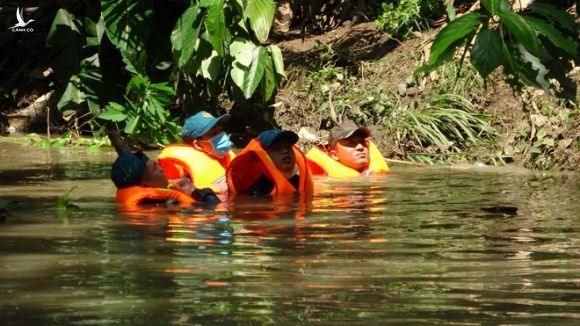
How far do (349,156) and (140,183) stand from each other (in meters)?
3.80

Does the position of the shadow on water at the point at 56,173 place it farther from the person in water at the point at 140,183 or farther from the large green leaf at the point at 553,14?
the large green leaf at the point at 553,14

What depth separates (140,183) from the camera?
928 centimetres

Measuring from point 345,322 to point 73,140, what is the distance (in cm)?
1225

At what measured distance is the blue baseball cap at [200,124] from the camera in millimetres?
10984

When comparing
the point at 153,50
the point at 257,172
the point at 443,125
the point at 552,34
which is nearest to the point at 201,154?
the point at 257,172

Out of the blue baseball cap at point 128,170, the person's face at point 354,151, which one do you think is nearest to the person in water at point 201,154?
the blue baseball cap at point 128,170

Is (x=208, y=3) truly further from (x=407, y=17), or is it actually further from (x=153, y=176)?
(x=407, y=17)

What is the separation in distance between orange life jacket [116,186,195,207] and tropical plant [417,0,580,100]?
5.59 m

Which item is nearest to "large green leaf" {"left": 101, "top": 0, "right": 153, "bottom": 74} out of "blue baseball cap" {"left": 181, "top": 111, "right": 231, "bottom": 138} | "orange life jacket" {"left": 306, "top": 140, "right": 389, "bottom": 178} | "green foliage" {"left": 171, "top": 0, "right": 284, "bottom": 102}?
"green foliage" {"left": 171, "top": 0, "right": 284, "bottom": 102}

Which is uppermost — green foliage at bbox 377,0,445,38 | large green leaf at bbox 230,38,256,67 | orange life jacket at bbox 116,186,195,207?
green foliage at bbox 377,0,445,38

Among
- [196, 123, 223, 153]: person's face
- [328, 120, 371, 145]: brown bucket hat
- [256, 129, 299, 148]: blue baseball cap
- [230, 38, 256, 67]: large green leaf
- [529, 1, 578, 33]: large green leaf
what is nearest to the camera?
[529, 1, 578, 33]: large green leaf

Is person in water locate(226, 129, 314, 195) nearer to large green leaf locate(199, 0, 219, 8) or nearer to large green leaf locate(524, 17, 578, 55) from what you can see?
large green leaf locate(199, 0, 219, 8)

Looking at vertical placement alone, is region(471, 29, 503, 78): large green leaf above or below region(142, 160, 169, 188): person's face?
above

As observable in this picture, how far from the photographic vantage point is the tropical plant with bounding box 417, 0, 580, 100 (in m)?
3.51
